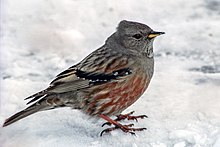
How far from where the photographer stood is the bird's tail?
21.3 feet

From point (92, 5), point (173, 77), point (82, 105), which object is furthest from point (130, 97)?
point (92, 5)

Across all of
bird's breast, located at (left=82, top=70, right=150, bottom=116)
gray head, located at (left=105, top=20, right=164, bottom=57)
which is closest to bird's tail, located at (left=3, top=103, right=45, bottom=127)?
bird's breast, located at (left=82, top=70, right=150, bottom=116)

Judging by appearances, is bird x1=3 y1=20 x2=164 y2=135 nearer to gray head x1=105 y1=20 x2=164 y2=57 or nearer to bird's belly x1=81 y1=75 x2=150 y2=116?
bird's belly x1=81 y1=75 x2=150 y2=116

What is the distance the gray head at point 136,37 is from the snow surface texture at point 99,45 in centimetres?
60

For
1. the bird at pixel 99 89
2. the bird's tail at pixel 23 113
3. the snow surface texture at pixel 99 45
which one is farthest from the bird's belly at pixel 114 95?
the bird's tail at pixel 23 113

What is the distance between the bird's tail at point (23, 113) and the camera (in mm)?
6496

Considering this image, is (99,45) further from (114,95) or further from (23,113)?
(23,113)

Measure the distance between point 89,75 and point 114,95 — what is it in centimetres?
29

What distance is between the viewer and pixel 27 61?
8.36 metres

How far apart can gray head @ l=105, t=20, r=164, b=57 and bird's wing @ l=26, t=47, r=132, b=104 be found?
0.28 m

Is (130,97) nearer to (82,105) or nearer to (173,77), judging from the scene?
(82,105)

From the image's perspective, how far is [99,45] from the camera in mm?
8906

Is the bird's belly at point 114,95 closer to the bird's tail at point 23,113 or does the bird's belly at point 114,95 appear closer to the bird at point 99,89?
the bird at point 99,89

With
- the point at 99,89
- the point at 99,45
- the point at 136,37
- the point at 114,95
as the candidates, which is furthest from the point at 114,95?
the point at 99,45
